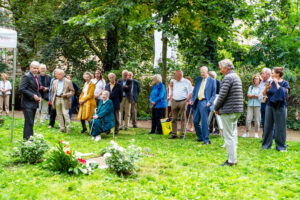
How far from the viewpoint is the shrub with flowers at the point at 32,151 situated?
19.6 feet

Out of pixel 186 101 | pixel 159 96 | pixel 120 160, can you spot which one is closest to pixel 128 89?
pixel 159 96

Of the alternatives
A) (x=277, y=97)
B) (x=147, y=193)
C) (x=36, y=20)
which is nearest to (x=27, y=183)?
(x=147, y=193)

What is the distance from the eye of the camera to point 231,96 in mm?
6000

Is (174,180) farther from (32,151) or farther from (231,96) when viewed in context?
(32,151)

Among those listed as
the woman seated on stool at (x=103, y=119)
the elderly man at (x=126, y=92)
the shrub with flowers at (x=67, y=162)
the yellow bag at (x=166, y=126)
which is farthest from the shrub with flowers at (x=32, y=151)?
the elderly man at (x=126, y=92)

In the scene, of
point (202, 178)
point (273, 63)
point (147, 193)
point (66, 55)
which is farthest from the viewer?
point (66, 55)

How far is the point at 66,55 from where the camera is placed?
19.2 meters

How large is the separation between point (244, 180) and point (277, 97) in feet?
11.5

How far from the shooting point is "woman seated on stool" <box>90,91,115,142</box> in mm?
9297

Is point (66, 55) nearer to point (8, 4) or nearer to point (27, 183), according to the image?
point (8, 4)

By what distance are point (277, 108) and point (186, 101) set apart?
2819 millimetres

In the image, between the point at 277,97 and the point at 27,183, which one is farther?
the point at 277,97

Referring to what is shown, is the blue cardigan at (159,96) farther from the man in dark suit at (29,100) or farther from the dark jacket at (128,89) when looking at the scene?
the man in dark suit at (29,100)

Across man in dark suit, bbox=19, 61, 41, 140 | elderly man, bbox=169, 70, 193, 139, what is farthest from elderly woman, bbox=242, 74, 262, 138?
man in dark suit, bbox=19, 61, 41, 140
